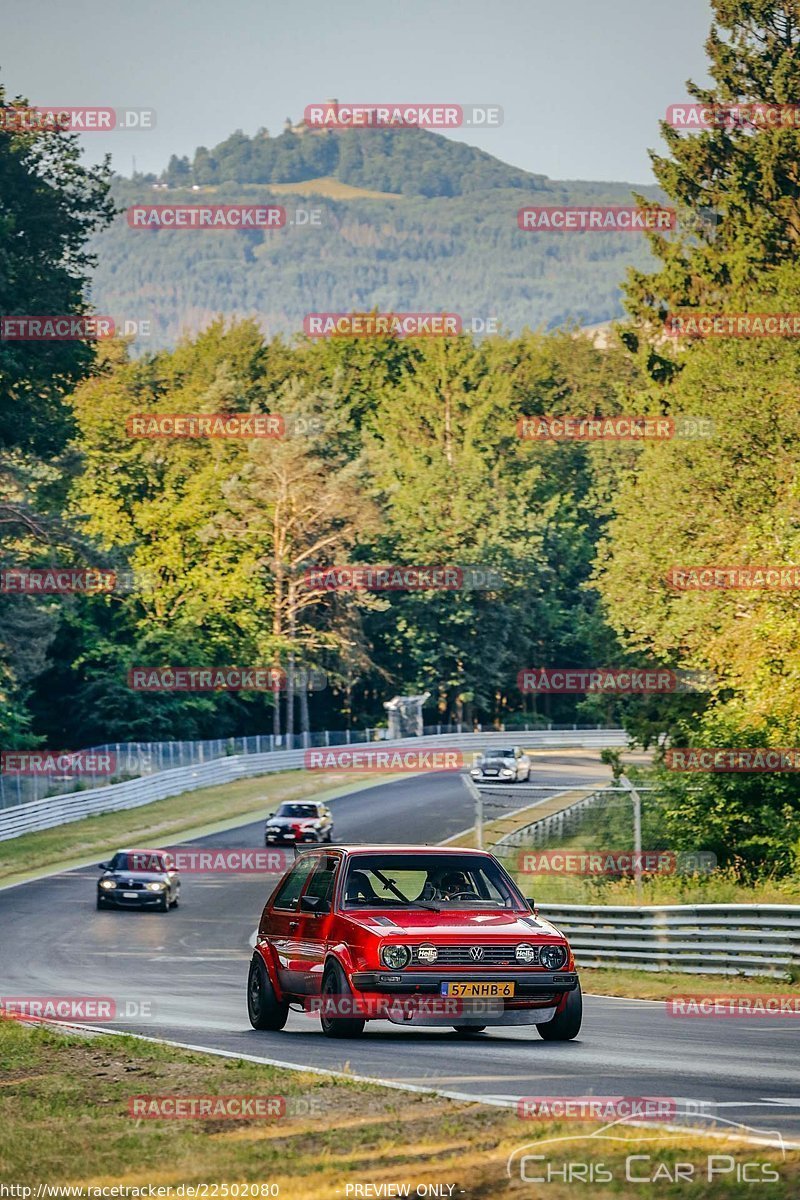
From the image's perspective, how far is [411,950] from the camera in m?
13.7

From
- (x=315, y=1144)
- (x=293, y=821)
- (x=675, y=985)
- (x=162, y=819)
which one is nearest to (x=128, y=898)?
(x=293, y=821)

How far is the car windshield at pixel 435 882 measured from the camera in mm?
14812

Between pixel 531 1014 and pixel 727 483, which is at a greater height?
pixel 727 483

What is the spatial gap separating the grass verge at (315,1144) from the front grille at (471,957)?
2051 mm

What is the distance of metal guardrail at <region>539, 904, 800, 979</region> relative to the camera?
73.7ft

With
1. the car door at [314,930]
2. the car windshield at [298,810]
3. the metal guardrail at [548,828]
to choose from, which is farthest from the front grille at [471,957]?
the car windshield at [298,810]

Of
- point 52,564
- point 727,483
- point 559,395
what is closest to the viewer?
point 727,483

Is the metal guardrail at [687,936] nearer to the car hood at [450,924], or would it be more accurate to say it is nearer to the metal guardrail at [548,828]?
the metal guardrail at [548,828]

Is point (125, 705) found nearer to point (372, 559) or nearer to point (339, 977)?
point (372, 559)

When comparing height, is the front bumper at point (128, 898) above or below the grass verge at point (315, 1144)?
below

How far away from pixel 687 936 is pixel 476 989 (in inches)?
463

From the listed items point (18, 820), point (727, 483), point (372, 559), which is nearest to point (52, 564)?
point (18, 820)

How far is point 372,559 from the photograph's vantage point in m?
99.2

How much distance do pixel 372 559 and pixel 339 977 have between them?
8525 centimetres
